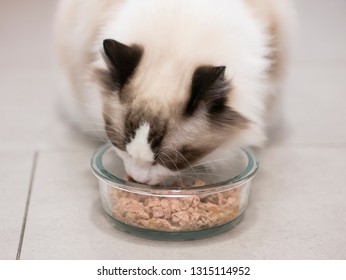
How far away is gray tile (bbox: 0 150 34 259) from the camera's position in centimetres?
147

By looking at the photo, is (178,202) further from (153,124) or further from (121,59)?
(121,59)

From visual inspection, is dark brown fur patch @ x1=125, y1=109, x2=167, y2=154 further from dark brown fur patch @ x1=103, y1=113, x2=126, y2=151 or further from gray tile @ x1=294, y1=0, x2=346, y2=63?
gray tile @ x1=294, y1=0, x2=346, y2=63

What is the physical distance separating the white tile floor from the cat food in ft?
0.16

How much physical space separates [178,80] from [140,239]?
42 centimetres

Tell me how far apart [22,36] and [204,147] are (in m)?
2.44

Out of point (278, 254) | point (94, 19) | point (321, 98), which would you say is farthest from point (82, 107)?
point (321, 98)

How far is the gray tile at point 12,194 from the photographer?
147 cm

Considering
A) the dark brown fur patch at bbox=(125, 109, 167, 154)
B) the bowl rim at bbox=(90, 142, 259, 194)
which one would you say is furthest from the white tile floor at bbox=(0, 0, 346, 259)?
the dark brown fur patch at bbox=(125, 109, 167, 154)

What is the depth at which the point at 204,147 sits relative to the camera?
147cm

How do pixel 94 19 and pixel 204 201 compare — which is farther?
pixel 94 19

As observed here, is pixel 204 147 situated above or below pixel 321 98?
above

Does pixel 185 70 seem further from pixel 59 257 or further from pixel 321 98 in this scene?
pixel 321 98

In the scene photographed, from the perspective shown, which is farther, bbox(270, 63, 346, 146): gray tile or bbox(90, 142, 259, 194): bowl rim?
bbox(270, 63, 346, 146): gray tile
